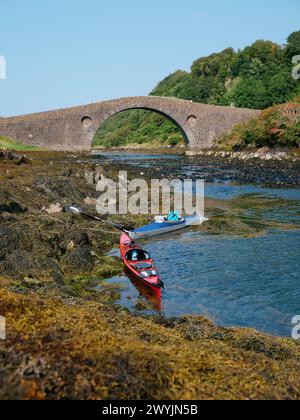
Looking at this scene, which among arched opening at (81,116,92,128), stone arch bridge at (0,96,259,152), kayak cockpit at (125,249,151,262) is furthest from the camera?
arched opening at (81,116,92,128)

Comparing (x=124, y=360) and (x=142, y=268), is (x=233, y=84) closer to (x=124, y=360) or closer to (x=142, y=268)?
(x=142, y=268)

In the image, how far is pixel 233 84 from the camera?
361 feet

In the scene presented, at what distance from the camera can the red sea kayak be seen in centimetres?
1172

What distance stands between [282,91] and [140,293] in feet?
290

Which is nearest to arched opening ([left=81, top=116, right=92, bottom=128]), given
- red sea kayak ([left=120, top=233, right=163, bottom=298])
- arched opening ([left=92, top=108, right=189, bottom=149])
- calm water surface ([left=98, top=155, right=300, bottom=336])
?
arched opening ([left=92, top=108, right=189, bottom=149])

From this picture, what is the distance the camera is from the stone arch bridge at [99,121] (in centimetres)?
7494

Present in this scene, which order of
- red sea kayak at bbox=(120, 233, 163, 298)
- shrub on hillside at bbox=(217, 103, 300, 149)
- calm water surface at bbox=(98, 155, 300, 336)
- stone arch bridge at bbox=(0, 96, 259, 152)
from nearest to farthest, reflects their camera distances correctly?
calm water surface at bbox=(98, 155, 300, 336), red sea kayak at bbox=(120, 233, 163, 298), shrub on hillside at bbox=(217, 103, 300, 149), stone arch bridge at bbox=(0, 96, 259, 152)

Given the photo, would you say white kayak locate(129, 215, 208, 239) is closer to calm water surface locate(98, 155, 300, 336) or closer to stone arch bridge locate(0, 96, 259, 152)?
calm water surface locate(98, 155, 300, 336)

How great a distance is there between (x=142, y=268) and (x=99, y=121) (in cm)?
6903

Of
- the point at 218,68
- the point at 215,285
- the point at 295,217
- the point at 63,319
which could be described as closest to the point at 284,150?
the point at 295,217

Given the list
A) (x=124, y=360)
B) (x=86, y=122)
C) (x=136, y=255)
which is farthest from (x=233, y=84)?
(x=124, y=360)

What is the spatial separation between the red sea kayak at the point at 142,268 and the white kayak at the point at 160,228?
11.9 feet

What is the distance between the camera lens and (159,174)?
4194 cm

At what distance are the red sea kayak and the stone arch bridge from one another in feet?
209
